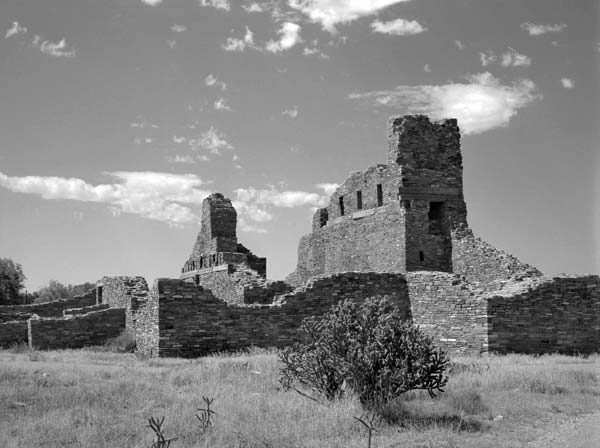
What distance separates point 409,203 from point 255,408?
16266 millimetres

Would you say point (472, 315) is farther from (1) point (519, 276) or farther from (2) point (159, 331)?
(2) point (159, 331)

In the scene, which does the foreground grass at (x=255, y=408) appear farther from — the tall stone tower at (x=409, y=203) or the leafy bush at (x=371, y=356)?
the tall stone tower at (x=409, y=203)

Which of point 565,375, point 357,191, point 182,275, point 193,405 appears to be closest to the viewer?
point 193,405

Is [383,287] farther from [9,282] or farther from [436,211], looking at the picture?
[9,282]

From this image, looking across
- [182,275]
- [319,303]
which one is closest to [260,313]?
[319,303]

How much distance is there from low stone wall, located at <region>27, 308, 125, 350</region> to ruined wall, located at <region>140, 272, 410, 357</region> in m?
4.06

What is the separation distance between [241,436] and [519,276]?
603 inches

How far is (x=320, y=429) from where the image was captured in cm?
1019

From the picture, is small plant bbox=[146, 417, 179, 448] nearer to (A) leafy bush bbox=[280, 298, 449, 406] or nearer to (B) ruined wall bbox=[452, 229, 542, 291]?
(A) leafy bush bbox=[280, 298, 449, 406]

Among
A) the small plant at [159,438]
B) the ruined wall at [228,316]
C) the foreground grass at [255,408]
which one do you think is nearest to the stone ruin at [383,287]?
the ruined wall at [228,316]

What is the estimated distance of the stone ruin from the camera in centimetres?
2017

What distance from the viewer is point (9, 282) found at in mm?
53969

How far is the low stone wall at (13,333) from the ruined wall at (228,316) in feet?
27.6

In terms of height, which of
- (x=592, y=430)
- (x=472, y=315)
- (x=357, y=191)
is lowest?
(x=592, y=430)
